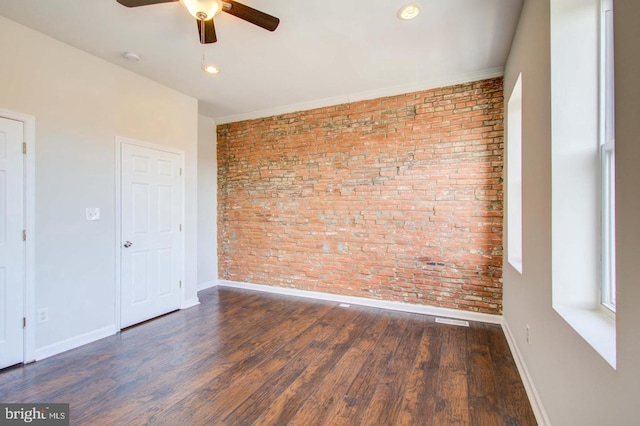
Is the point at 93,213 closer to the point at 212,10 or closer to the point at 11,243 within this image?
the point at 11,243

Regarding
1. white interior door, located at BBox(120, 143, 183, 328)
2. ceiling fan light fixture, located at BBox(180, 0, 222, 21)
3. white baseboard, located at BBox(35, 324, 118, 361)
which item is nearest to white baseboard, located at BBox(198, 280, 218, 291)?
white interior door, located at BBox(120, 143, 183, 328)

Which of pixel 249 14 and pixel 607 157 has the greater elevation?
pixel 249 14

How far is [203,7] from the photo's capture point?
1.86 m

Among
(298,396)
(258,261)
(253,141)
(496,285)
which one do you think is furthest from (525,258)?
(253,141)

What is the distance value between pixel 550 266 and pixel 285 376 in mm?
1965

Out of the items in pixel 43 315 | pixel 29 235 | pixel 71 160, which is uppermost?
pixel 71 160

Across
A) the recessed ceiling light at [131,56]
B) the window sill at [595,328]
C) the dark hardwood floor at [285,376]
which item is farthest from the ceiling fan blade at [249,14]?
the dark hardwood floor at [285,376]

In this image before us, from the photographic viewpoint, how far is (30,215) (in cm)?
252

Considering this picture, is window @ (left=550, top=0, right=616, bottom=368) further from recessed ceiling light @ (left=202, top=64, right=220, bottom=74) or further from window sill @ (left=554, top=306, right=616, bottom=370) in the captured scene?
recessed ceiling light @ (left=202, top=64, right=220, bottom=74)

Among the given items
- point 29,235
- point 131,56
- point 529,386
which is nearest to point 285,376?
point 529,386

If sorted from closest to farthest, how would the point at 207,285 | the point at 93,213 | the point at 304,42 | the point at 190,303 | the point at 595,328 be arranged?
1. the point at 595,328
2. the point at 304,42
3. the point at 93,213
4. the point at 190,303
5. the point at 207,285

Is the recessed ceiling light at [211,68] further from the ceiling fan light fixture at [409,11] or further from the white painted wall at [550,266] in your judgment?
the white painted wall at [550,266]

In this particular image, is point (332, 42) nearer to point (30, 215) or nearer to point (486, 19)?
point (486, 19)

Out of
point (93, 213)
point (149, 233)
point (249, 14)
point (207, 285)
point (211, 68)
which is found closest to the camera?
point (249, 14)
